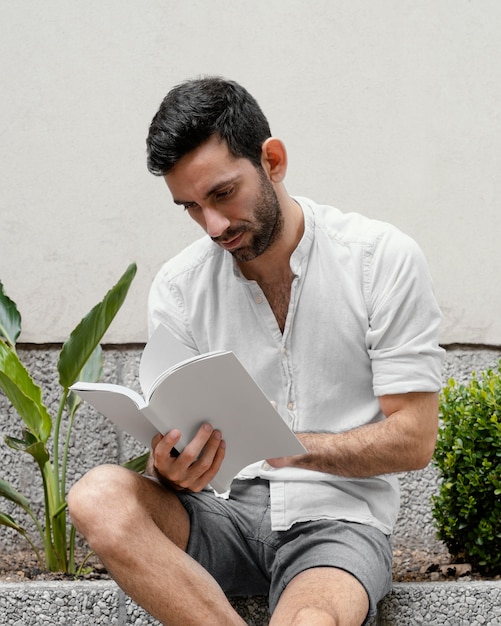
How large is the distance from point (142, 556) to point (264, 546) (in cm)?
39

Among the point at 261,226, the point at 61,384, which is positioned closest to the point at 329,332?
the point at 261,226

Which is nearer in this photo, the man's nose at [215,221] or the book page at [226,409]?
the book page at [226,409]

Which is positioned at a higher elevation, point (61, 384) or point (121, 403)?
point (121, 403)

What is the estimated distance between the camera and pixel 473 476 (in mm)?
2514

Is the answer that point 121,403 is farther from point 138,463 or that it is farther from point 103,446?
point 103,446

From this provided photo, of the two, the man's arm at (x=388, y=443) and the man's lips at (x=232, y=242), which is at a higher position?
the man's lips at (x=232, y=242)

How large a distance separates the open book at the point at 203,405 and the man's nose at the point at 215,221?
0.79ft

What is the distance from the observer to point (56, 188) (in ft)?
10.7

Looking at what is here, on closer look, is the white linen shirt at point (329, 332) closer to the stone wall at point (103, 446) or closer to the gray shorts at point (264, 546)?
the gray shorts at point (264, 546)

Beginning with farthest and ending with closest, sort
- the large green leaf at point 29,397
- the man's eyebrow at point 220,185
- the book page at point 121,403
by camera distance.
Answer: the large green leaf at point 29,397 < the man's eyebrow at point 220,185 < the book page at point 121,403

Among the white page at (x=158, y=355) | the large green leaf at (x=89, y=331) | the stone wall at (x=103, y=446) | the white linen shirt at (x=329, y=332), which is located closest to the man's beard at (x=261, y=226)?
the white linen shirt at (x=329, y=332)

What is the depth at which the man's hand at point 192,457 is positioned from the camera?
187 centimetres

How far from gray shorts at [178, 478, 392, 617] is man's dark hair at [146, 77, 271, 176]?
79 centimetres

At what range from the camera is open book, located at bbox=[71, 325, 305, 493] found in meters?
1.73
